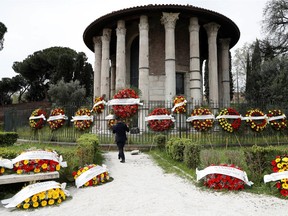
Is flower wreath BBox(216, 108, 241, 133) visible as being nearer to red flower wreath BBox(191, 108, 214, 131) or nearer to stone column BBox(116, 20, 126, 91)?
red flower wreath BBox(191, 108, 214, 131)

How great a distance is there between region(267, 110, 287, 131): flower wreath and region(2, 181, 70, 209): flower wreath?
11.0 metres

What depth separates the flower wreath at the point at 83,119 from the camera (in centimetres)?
1252

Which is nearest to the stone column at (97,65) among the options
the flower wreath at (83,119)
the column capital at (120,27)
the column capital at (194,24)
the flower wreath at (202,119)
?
the column capital at (120,27)

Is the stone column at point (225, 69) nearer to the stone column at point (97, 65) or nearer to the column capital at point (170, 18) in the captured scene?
the column capital at point (170, 18)

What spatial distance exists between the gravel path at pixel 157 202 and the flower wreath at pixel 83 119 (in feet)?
20.4

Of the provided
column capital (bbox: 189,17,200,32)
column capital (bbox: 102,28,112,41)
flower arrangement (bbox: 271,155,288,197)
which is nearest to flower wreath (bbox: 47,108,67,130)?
column capital (bbox: 102,28,112,41)

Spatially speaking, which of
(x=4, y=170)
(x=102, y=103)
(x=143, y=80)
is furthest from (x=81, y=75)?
(x=4, y=170)

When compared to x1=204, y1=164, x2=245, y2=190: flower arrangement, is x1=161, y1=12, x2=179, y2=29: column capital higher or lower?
higher

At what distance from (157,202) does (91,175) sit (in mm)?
2159

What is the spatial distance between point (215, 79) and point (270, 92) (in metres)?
5.24

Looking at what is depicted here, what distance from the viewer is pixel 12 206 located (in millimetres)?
4766

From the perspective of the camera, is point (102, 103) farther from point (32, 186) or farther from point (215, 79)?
point (215, 79)

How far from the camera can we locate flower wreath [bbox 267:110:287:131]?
40.9ft

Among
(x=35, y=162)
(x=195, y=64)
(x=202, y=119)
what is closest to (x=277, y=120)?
(x=202, y=119)
